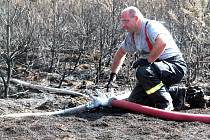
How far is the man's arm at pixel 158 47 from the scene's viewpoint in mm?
5211

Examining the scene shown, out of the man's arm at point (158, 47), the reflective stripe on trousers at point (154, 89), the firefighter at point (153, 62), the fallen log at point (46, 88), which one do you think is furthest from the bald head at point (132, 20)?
the fallen log at point (46, 88)

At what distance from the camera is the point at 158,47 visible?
17.1 feet

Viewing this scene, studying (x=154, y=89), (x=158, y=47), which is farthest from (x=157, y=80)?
(x=158, y=47)

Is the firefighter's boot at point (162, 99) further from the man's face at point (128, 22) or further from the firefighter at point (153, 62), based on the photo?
the man's face at point (128, 22)

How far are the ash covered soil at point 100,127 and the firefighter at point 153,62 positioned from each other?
0.34m

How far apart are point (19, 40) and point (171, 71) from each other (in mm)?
3770

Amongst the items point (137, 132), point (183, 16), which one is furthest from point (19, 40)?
point (137, 132)

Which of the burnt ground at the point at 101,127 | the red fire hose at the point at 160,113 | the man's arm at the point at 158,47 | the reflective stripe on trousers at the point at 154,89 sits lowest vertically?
the burnt ground at the point at 101,127

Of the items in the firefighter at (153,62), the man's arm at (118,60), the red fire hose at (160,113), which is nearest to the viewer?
the red fire hose at (160,113)

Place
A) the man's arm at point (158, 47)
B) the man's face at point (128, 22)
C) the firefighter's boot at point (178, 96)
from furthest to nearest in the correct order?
1. the firefighter's boot at point (178, 96)
2. the man's face at point (128, 22)
3. the man's arm at point (158, 47)

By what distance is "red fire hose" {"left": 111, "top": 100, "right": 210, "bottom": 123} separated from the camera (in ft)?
16.3

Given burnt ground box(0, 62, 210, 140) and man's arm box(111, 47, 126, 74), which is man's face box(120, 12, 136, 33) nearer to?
man's arm box(111, 47, 126, 74)

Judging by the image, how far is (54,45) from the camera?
381 inches

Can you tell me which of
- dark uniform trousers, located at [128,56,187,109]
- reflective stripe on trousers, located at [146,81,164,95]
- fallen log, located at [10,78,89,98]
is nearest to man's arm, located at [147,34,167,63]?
dark uniform trousers, located at [128,56,187,109]
